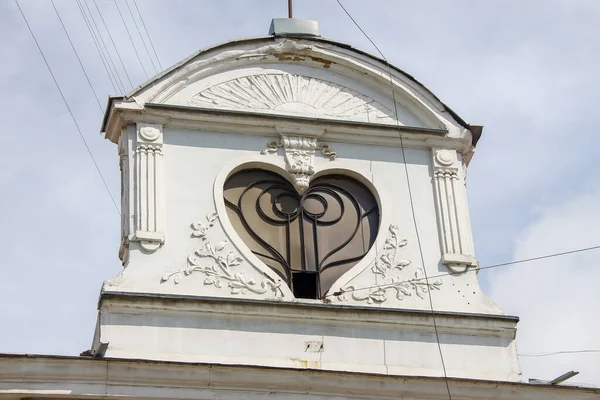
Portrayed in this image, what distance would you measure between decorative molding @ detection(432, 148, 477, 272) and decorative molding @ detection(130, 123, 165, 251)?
3.28 m

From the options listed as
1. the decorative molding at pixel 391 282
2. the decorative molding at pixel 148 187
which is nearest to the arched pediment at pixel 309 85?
the decorative molding at pixel 148 187

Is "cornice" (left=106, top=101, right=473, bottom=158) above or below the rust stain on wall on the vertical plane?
below

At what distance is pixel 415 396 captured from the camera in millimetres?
15719

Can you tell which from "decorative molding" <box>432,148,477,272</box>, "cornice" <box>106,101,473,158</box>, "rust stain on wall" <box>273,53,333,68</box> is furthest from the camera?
"rust stain on wall" <box>273,53,333,68</box>

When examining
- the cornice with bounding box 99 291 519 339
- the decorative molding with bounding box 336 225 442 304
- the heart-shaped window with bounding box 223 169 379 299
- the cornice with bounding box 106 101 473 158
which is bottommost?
the cornice with bounding box 99 291 519 339

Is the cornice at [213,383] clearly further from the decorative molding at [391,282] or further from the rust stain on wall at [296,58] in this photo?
the rust stain on wall at [296,58]

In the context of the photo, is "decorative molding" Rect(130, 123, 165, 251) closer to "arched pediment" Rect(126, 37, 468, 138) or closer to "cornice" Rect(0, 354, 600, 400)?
"arched pediment" Rect(126, 37, 468, 138)

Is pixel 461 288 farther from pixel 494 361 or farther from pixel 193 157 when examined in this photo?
pixel 193 157

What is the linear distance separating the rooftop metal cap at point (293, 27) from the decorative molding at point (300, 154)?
147 cm

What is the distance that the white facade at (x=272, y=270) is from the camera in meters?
15.6

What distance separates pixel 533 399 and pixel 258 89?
16.3 ft

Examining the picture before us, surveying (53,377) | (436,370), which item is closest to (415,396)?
(436,370)

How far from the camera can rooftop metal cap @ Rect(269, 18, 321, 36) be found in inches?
725

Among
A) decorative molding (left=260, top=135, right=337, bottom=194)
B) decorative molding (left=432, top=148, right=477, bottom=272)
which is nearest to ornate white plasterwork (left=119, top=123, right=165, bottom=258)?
decorative molding (left=260, top=135, right=337, bottom=194)
